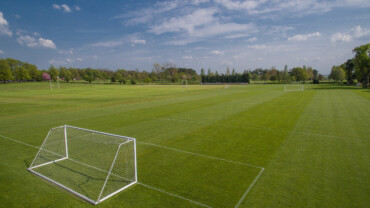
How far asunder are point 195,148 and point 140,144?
2987mm

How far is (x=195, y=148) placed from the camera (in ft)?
33.8

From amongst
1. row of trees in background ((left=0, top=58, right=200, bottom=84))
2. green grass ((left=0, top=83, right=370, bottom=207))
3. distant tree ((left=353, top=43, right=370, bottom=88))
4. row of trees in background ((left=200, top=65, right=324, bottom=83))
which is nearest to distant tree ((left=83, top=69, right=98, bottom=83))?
row of trees in background ((left=0, top=58, right=200, bottom=84))

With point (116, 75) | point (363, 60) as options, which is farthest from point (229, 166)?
point (116, 75)

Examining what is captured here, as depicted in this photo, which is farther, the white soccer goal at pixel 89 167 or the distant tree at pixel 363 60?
the distant tree at pixel 363 60

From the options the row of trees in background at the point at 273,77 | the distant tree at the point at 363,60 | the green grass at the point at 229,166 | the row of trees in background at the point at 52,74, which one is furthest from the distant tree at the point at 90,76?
the distant tree at the point at 363,60

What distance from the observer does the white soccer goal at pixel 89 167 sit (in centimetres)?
673

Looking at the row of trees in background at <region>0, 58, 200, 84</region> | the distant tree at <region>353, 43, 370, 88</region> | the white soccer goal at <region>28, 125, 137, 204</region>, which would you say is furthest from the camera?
the row of trees in background at <region>0, 58, 200, 84</region>

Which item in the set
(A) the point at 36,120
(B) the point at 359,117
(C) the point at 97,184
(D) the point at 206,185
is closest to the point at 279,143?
(D) the point at 206,185

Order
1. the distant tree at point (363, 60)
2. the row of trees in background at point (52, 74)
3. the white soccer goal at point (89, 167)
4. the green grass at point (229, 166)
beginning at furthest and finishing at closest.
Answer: the row of trees in background at point (52, 74), the distant tree at point (363, 60), the white soccer goal at point (89, 167), the green grass at point (229, 166)

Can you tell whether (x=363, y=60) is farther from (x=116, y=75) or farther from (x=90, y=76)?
(x=90, y=76)

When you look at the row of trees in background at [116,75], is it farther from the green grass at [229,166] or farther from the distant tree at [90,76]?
the green grass at [229,166]

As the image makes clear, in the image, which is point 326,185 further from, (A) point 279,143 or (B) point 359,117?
(B) point 359,117

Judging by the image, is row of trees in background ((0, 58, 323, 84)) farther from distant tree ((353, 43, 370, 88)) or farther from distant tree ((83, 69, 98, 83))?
distant tree ((353, 43, 370, 88))

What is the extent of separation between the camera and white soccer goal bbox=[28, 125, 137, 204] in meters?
6.73
